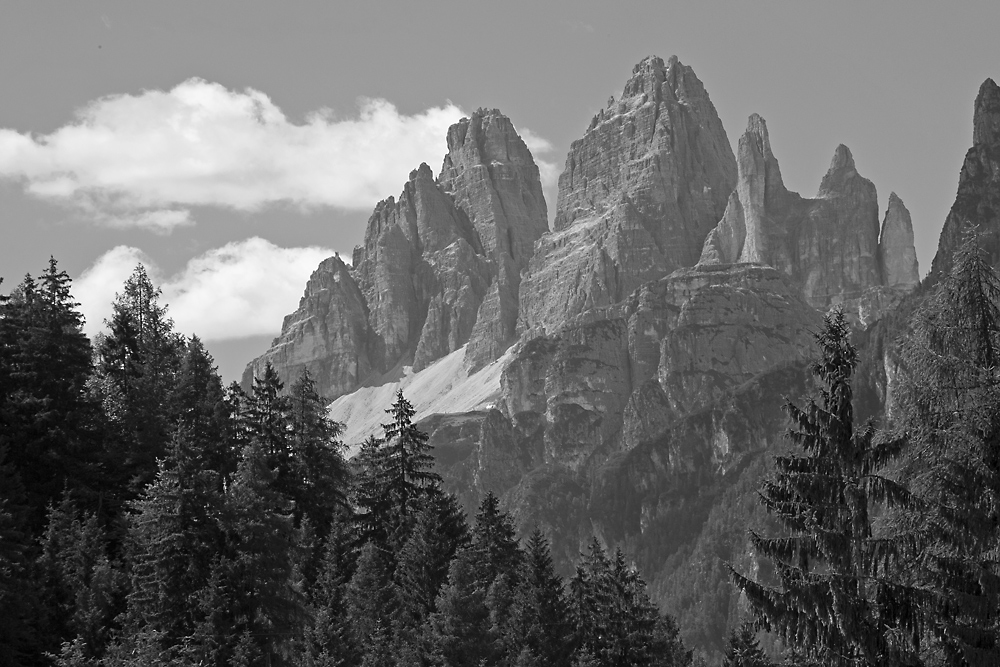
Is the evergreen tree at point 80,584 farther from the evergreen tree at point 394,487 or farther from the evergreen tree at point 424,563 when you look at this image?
the evergreen tree at point 394,487

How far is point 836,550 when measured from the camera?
107ft

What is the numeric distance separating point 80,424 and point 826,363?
44.3 meters

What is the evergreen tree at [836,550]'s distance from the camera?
3180 cm

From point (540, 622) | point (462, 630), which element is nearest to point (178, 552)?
point (462, 630)

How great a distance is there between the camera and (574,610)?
65.9 metres

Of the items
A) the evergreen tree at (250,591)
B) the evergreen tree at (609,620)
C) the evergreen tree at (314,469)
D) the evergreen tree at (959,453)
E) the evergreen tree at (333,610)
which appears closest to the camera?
the evergreen tree at (959,453)

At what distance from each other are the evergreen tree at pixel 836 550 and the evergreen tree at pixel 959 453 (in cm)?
68

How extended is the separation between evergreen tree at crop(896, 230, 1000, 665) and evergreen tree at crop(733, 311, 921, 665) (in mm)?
684

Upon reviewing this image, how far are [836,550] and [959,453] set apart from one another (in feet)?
11.3

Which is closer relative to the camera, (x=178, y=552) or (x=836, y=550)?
(x=836, y=550)

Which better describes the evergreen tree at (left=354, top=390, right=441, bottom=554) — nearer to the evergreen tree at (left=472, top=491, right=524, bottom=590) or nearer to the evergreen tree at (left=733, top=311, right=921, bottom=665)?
the evergreen tree at (left=472, top=491, right=524, bottom=590)

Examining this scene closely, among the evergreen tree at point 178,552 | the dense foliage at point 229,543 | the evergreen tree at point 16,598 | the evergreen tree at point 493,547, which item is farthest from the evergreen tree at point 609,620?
the evergreen tree at point 16,598

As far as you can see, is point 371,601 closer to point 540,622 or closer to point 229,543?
point 540,622

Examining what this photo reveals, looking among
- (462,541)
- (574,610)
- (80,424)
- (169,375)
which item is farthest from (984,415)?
(169,375)
